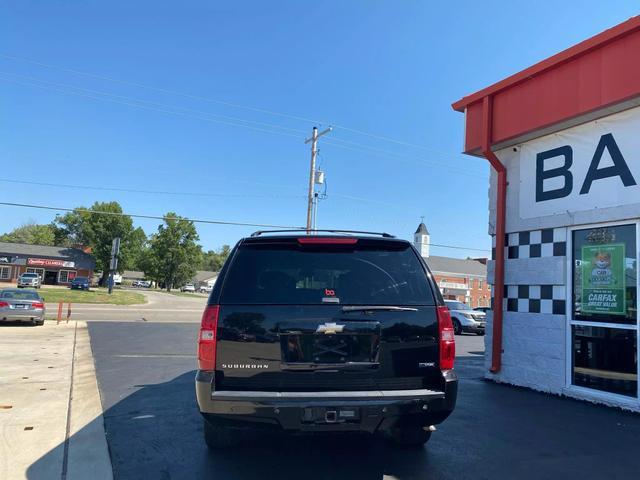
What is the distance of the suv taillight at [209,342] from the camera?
335 centimetres

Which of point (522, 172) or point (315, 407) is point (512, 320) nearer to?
point (522, 172)

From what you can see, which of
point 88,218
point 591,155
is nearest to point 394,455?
point 591,155

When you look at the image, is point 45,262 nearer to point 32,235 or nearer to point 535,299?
point 32,235

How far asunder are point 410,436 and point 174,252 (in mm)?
86692

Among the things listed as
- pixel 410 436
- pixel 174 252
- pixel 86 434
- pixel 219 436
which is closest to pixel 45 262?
pixel 174 252

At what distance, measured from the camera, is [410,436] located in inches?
175

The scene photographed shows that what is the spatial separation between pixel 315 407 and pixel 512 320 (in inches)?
216

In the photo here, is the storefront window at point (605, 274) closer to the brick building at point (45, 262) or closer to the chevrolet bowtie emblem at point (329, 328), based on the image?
the chevrolet bowtie emblem at point (329, 328)

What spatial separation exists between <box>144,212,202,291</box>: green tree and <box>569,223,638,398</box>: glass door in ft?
274

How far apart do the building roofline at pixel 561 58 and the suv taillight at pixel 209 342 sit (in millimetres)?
6038

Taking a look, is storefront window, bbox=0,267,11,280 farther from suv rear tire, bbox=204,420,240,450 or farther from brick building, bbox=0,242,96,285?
suv rear tire, bbox=204,420,240,450

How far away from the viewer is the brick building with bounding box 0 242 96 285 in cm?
6762

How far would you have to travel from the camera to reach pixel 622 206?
6203mm

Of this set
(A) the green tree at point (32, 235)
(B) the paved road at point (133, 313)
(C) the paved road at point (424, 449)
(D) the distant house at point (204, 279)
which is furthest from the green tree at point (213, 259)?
(C) the paved road at point (424, 449)
